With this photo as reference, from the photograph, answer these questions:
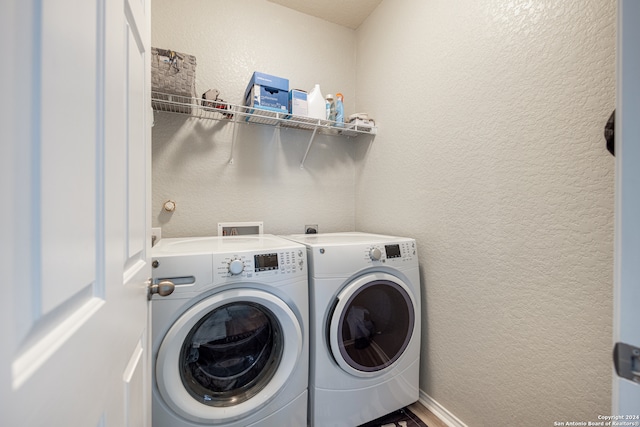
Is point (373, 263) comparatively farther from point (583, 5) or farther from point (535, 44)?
point (583, 5)

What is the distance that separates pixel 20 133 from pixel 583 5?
1504mm

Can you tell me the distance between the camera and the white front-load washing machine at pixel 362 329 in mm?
1219

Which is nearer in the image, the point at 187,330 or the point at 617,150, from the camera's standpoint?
the point at 617,150

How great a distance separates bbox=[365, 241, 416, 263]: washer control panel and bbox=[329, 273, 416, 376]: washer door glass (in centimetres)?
9

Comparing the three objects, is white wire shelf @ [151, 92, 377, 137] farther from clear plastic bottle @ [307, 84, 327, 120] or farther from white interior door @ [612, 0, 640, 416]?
white interior door @ [612, 0, 640, 416]

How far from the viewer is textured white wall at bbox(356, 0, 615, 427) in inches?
34.7

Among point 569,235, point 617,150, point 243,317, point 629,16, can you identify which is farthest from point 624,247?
point 243,317

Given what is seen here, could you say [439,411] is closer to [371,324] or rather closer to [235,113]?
[371,324]

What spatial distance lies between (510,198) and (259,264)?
3.63 feet

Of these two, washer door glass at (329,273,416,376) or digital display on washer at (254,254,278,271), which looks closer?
digital display on washer at (254,254,278,271)

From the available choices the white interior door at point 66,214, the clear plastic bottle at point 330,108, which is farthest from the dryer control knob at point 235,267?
the clear plastic bottle at point 330,108

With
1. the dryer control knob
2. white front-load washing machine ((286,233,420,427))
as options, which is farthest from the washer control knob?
the dryer control knob

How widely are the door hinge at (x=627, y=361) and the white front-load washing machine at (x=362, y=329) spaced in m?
0.86

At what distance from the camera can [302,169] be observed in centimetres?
199
